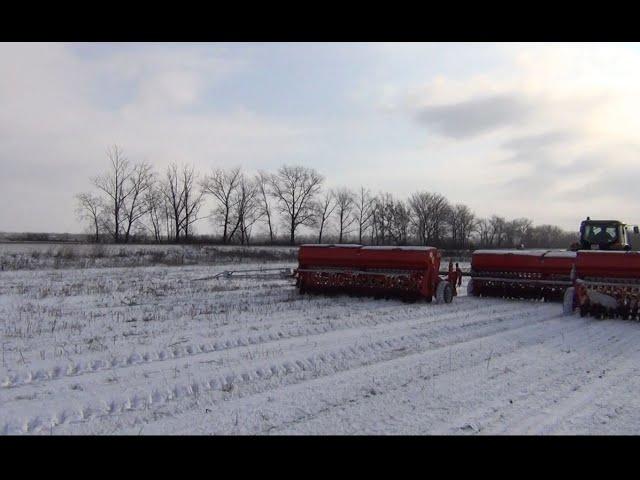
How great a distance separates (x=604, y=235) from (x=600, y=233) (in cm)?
15

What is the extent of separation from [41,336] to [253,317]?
149 inches

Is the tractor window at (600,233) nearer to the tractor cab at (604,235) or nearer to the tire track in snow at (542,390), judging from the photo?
the tractor cab at (604,235)

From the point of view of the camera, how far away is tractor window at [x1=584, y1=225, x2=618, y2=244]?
16953 mm

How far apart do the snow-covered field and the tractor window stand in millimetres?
6227

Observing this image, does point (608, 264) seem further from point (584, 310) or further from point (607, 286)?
point (584, 310)

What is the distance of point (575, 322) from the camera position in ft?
36.1

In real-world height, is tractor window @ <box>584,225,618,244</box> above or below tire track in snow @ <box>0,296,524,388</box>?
above

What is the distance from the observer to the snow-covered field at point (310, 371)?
4.79 m

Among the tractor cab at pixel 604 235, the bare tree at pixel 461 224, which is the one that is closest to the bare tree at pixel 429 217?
the bare tree at pixel 461 224

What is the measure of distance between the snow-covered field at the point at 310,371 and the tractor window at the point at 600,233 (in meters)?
6.23

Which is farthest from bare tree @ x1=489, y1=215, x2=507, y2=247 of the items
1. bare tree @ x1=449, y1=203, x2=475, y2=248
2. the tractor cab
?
the tractor cab

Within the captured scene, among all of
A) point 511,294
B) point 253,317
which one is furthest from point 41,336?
point 511,294

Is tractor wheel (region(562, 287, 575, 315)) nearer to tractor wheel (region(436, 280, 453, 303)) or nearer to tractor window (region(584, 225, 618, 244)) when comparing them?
tractor wheel (region(436, 280, 453, 303))
